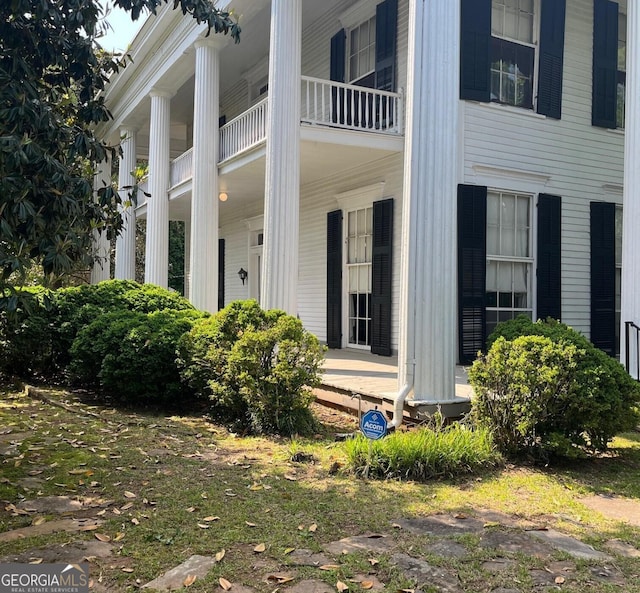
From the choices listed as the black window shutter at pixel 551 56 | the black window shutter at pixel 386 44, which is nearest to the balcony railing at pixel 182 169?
the black window shutter at pixel 386 44

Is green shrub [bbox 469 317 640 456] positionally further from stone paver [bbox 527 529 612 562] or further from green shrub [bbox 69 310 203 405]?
green shrub [bbox 69 310 203 405]

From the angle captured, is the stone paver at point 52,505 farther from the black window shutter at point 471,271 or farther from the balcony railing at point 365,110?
the balcony railing at point 365,110

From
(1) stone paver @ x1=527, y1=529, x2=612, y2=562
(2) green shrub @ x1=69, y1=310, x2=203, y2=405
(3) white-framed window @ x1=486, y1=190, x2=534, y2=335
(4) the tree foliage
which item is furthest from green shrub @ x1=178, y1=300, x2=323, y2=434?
(3) white-framed window @ x1=486, y1=190, x2=534, y2=335

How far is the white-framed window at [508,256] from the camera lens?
9.52 meters

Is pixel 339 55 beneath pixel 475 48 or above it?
above

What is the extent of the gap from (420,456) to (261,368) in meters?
2.03

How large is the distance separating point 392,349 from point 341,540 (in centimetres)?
682

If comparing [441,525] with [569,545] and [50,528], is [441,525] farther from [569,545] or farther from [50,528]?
[50,528]

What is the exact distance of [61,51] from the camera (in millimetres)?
4328

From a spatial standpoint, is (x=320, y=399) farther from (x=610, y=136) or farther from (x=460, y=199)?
(x=610, y=136)

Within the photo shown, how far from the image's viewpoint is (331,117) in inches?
369

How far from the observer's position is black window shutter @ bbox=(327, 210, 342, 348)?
11.5 meters

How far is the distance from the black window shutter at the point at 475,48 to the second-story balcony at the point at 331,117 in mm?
1113

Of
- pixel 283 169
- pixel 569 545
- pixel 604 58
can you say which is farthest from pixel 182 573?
pixel 604 58
